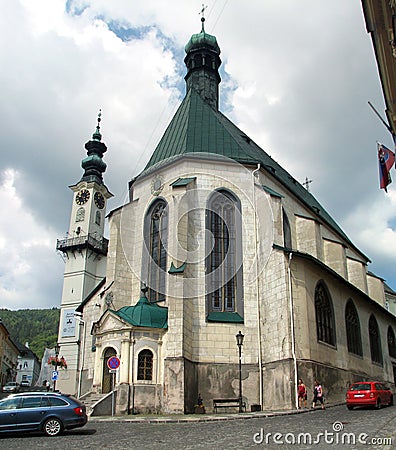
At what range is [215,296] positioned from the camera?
25359 millimetres

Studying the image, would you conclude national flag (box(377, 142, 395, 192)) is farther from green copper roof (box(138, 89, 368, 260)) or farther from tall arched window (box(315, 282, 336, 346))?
green copper roof (box(138, 89, 368, 260))

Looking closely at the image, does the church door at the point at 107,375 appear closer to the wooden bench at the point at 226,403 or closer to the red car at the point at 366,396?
the wooden bench at the point at 226,403

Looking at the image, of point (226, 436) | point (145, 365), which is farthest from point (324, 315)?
point (226, 436)

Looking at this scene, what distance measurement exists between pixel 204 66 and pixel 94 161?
21528 mm

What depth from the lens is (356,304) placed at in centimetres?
3075

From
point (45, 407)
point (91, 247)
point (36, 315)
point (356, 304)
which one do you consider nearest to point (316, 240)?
point (356, 304)

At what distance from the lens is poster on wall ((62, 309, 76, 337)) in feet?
149

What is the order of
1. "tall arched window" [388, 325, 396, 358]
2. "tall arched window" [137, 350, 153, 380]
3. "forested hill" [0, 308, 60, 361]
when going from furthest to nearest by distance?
"forested hill" [0, 308, 60, 361]
"tall arched window" [388, 325, 396, 358]
"tall arched window" [137, 350, 153, 380]

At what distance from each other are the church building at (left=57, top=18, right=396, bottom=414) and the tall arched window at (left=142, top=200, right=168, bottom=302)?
0.07 meters

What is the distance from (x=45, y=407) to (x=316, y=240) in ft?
66.2

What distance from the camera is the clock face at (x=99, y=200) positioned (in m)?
53.7

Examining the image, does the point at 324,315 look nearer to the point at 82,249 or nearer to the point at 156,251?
the point at 156,251

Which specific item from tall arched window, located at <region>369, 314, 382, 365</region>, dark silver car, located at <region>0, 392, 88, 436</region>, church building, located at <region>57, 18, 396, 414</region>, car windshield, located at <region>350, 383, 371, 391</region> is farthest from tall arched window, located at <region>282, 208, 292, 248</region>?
dark silver car, located at <region>0, 392, 88, 436</region>

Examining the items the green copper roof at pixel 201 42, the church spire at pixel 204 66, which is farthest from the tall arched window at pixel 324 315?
the green copper roof at pixel 201 42
